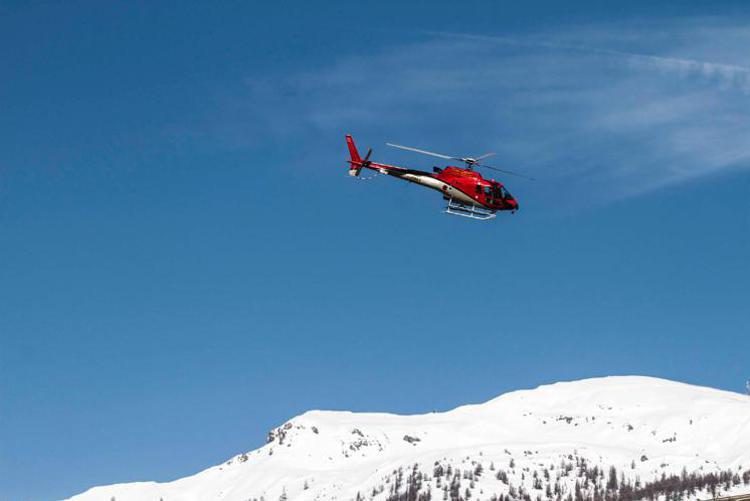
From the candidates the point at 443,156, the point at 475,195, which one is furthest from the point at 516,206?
the point at 443,156

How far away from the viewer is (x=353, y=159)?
541ft

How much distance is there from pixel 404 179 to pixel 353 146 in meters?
9.14

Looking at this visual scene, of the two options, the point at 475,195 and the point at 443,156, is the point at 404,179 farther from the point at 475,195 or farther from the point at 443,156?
the point at 443,156

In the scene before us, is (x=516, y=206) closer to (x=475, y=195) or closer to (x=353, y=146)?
(x=475, y=195)

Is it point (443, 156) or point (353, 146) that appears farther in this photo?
point (353, 146)

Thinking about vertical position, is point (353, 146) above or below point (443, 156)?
above

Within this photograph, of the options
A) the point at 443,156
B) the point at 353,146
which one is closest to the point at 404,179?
the point at 353,146

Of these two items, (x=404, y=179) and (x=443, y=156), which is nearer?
(x=443, y=156)

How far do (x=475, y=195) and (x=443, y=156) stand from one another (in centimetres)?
1700

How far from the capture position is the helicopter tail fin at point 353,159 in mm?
163450

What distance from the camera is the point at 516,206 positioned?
160 metres

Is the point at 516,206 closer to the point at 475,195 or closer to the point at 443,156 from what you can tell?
the point at 475,195

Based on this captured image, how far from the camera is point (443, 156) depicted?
467 ft

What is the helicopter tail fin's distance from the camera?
163450 mm
